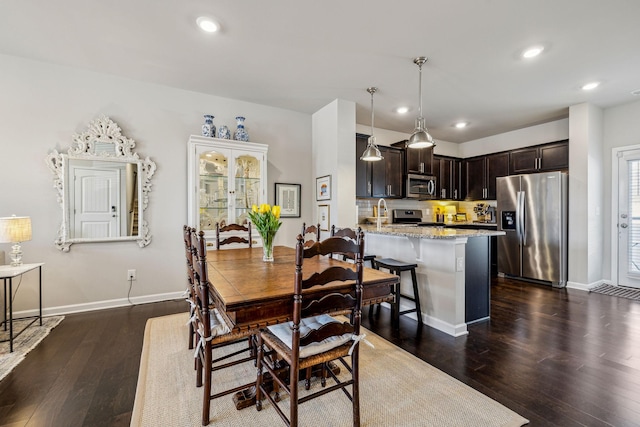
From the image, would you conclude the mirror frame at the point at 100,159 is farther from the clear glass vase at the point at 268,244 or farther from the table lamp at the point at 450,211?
the table lamp at the point at 450,211

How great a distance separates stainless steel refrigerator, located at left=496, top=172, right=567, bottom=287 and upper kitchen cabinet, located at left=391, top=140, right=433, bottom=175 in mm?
1276

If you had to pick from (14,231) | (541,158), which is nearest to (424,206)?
Result: (541,158)

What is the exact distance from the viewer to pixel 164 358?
2.34m

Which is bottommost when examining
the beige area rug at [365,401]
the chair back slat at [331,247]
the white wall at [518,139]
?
the beige area rug at [365,401]

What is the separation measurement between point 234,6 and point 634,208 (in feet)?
19.1

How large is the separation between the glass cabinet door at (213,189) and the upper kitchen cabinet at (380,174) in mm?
2182

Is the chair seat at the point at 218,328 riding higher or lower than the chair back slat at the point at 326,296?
lower

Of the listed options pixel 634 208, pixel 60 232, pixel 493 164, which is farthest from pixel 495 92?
pixel 60 232

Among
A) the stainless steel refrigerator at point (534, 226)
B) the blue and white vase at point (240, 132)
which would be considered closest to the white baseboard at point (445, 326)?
the stainless steel refrigerator at point (534, 226)

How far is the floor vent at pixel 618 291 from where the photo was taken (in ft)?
13.2

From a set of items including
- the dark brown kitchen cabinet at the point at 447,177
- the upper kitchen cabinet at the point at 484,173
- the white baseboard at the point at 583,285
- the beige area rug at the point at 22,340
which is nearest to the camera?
the beige area rug at the point at 22,340

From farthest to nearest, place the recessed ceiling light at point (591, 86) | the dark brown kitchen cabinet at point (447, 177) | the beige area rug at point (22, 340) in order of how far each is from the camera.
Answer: the dark brown kitchen cabinet at point (447, 177), the recessed ceiling light at point (591, 86), the beige area rug at point (22, 340)

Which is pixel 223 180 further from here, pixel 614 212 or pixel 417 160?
pixel 614 212

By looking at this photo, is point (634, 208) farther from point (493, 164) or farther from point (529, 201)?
point (493, 164)
